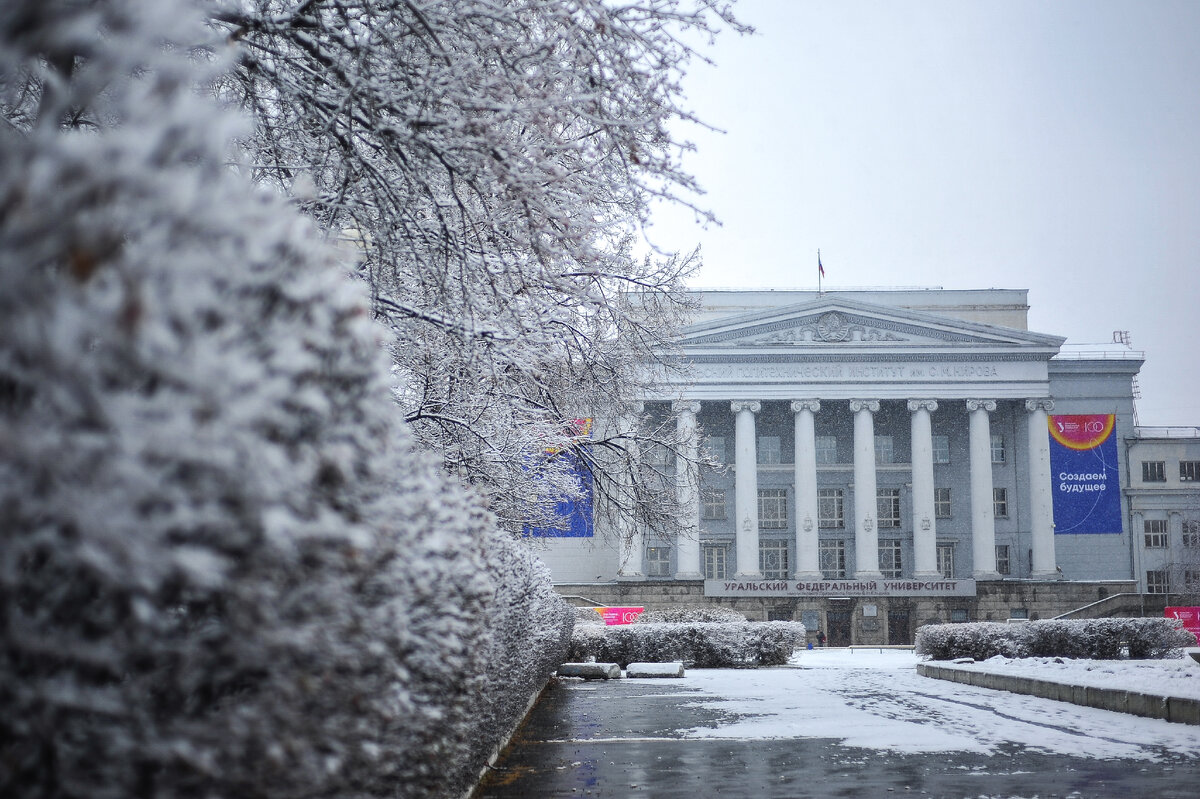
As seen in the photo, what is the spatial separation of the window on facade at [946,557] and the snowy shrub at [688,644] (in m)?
33.8

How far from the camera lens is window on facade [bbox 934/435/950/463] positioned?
65.0 metres

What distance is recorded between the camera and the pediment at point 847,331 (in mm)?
60375

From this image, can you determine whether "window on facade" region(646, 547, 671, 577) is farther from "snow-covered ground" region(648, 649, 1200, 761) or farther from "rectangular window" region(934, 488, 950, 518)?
"snow-covered ground" region(648, 649, 1200, 761)

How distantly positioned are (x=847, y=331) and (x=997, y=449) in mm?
12523

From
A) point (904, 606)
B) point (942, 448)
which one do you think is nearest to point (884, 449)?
point (942, 448)

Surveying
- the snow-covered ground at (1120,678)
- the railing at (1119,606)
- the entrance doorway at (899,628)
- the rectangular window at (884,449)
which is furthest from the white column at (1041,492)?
the snow-covered ground at (1120,678)

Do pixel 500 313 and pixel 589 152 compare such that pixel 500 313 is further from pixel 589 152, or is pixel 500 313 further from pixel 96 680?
pixel 96 680

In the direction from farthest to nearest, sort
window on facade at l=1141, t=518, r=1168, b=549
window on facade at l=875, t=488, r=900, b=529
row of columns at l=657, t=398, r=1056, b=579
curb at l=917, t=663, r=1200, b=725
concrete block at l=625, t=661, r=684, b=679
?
window on facade at l=1141, t=518, r=1168, b=549 < window on facade at l=875, t=488, r=900, b=529 < row of columns at l=657, t=398, r=1056, b=579 < concrete block at l=625, t=661, r=684, b=679 < curb at l=917, t=663, r=1200, b=725

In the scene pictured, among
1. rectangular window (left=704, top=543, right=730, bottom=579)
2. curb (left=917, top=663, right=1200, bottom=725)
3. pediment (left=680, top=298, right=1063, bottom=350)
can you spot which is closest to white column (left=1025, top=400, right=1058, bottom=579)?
pediment (left=680, top=298, right=1063, bottom=350)

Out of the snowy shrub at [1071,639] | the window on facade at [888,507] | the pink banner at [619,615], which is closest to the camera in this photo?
the snowy shrub at [1071,639]

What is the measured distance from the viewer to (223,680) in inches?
103

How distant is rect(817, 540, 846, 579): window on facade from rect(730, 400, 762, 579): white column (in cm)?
518

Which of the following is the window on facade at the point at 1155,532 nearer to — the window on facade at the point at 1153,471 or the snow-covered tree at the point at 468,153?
the window on facade at the point at 1153,471

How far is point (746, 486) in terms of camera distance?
60594 millimetres
